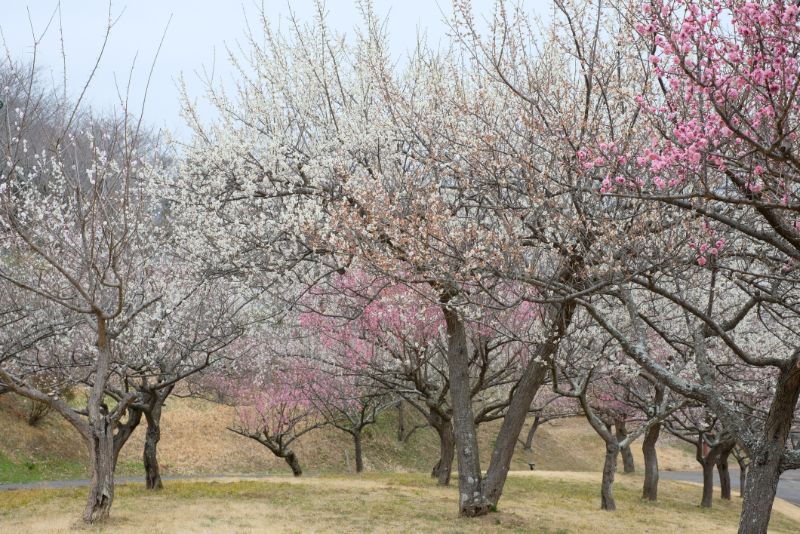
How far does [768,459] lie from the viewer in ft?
29.3

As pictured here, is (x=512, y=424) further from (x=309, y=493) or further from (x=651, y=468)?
(x=651, y=468)

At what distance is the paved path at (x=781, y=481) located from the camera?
33.9m

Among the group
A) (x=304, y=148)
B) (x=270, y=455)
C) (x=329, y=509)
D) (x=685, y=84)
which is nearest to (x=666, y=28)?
(x=685, y=84)

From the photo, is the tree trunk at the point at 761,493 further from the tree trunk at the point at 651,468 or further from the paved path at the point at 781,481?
the paved path at the point at 781,481

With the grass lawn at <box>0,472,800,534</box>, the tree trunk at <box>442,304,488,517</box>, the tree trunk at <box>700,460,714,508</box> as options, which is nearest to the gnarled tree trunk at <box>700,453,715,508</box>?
the tree trunk at <box>700,460,714,508</box>

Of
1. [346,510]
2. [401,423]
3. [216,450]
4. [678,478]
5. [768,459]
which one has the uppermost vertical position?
[768,459]

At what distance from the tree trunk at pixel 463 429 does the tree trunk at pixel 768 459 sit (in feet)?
21.1

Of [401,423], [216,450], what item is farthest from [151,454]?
[401,423]

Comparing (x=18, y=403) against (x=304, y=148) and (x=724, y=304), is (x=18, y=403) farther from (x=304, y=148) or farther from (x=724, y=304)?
(x=724, y=304)

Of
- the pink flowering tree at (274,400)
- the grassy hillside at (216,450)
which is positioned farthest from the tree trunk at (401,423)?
the pink flowering tree at (274,400)

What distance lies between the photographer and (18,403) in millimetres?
29594

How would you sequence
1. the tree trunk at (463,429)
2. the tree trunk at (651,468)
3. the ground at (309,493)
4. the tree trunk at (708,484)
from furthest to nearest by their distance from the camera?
the tree trunk at (651,468) < the tree trunk at (708,484) < the tree trunk at (463,429) < the ground at (309,493)

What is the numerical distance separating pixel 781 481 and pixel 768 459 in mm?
36600

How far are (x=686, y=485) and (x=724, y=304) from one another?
45.2ft
